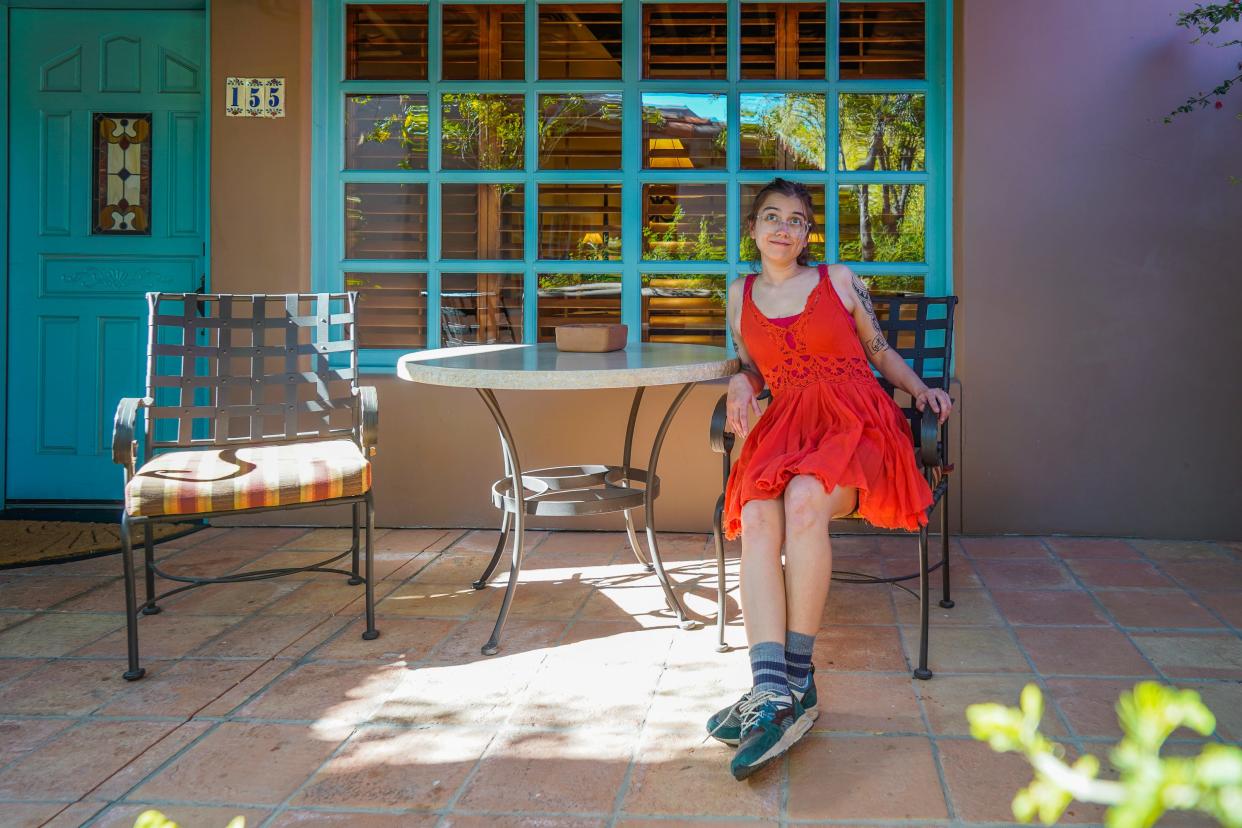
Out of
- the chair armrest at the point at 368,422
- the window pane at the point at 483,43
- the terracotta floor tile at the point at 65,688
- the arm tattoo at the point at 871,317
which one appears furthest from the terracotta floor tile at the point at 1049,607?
the window pane at the point at 483,43

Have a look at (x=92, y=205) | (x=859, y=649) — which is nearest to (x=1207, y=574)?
(x=859, y=649)

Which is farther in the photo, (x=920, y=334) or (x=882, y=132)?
(x=882, y=132)

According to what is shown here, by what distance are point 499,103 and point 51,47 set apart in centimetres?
205

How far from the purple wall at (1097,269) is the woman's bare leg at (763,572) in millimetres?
1931

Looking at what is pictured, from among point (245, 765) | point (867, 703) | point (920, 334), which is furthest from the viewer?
point (920, 334)

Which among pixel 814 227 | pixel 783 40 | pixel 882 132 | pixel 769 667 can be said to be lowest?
pixel 769 667

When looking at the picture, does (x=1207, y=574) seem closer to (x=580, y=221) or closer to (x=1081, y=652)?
(x=1081, y=652)

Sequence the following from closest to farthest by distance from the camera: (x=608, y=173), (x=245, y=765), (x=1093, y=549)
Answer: (x=245, y=765), (x=1093, y=549), (x=608, y=173)

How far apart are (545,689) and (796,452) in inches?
34.4

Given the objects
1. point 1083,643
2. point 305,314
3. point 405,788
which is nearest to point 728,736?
point 405,788

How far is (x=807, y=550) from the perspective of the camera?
2.46 meters

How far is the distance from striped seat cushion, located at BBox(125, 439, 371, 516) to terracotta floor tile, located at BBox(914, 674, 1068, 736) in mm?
1629

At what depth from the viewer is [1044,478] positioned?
4.17m

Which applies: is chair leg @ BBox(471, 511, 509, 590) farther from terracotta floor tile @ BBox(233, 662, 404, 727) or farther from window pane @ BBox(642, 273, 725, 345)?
window pane @ BBox(642, 273, 725, 345)
